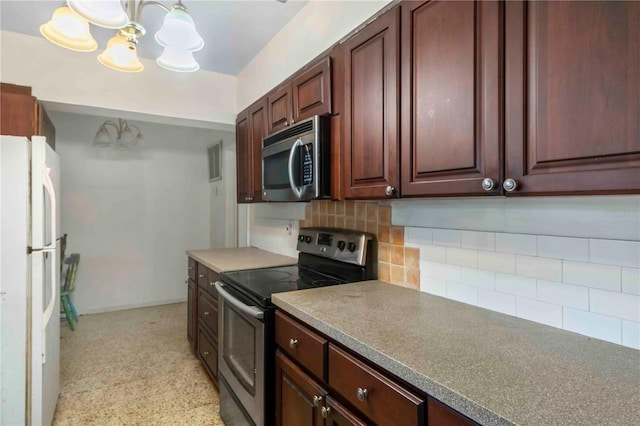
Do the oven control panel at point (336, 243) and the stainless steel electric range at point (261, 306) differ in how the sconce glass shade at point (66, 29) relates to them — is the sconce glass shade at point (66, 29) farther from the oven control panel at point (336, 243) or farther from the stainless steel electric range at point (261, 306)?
the oven control panel at point (336, 243)

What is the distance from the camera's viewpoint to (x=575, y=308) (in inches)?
41.6

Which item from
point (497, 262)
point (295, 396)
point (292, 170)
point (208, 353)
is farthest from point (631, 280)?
point (208, 353)

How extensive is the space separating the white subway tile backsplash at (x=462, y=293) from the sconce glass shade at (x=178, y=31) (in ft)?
5.26

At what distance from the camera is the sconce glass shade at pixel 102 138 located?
3928 mm

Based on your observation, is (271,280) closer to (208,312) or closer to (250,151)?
(208,312)

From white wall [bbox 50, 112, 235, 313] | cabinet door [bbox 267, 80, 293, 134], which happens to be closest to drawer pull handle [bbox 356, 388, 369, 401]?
cabinet door [bbox 267, 80, 293, 134]

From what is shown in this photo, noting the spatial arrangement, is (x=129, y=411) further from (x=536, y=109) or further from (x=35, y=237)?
(x=536, y=109)

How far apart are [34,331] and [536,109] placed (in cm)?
231

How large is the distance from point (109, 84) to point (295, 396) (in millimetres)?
2660

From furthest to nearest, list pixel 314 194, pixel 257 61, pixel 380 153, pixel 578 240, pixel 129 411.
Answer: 1. pixel 257 61
2. pixel 129 411
3. pixel 314 194
4. pixel 380 153
5. pixel 578 240

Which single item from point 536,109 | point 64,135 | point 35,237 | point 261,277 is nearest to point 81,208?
point 64,135

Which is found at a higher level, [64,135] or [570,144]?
[64,135]

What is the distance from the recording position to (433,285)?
151 cm

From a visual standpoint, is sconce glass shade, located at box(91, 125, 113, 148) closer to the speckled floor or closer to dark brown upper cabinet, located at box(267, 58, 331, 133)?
the speckled floor
